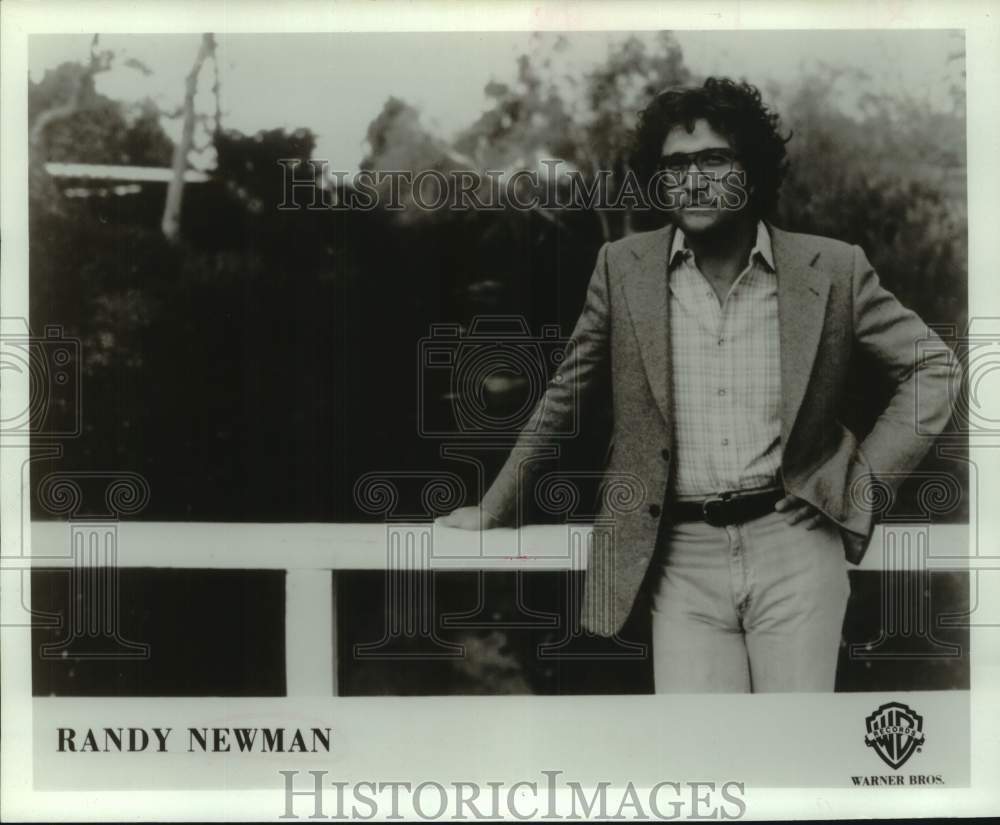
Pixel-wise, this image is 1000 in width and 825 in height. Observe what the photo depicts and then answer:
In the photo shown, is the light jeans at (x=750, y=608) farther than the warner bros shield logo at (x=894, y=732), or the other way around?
the warner bros shield logo at (x=894, y=732)

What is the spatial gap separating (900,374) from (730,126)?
44.7 inches

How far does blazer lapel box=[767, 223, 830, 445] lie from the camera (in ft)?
14.8

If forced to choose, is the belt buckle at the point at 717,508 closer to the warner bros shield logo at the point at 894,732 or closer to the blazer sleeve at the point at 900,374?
the blazer sleeve at the point at 900,374

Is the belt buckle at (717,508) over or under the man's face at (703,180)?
under

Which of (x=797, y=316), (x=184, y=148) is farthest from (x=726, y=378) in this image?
(x=184, y=148)

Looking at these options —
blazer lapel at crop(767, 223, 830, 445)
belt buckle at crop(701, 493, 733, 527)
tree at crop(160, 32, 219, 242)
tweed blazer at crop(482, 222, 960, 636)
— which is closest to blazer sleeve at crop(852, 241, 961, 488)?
tweed blazer at crop(482, 222, 960, 636)

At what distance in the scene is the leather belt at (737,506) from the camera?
4.47 meters

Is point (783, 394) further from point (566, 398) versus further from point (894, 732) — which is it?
point (894, 732)

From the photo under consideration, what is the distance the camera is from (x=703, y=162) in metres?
4.55

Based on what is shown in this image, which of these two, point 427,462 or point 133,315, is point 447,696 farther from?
point 133,315

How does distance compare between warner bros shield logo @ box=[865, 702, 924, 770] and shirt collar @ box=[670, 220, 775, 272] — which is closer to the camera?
shirt collar @ box=[670, 220, 775, 272]

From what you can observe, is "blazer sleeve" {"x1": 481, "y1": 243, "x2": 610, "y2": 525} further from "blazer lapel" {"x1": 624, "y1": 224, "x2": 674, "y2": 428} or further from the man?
"blazer lapel" {"x1": 624, "y1": 224, "x2": 674, "y2": 428}

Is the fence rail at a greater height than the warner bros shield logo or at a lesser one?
greater

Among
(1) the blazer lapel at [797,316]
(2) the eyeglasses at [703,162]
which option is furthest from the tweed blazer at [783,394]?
(2) the eyeglasses at [703,162]
